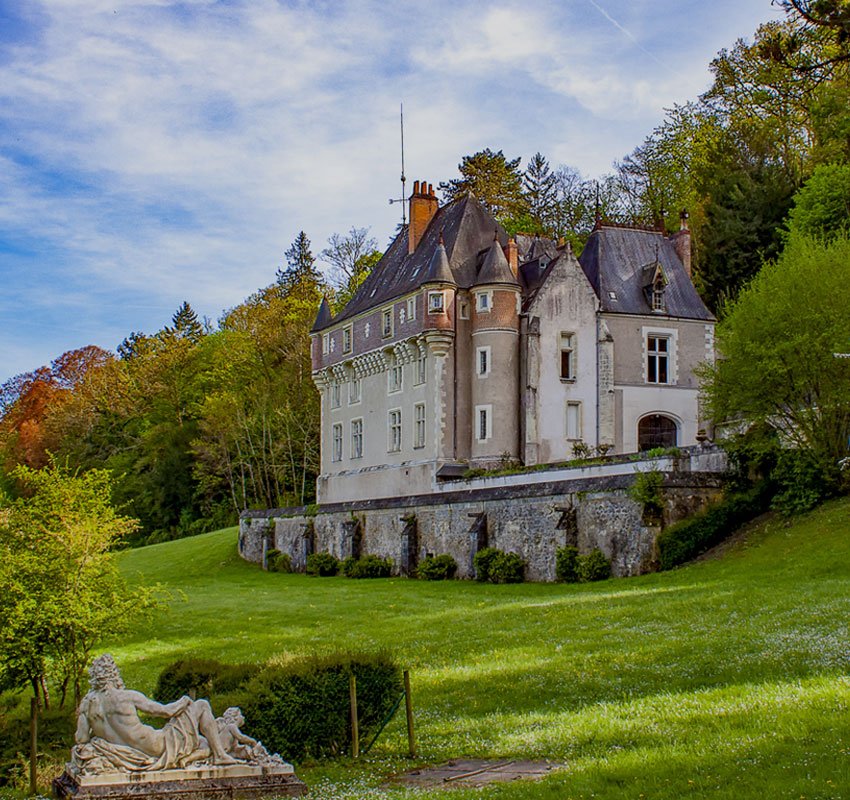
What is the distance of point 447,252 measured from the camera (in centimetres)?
4850

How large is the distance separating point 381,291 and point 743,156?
20339 millimetres

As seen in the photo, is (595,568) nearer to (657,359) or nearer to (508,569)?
(508,569)

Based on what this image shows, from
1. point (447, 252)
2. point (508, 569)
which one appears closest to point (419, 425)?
point (447, 252)

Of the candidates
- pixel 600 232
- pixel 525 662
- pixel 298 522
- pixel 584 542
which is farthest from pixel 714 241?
pixel 525 662

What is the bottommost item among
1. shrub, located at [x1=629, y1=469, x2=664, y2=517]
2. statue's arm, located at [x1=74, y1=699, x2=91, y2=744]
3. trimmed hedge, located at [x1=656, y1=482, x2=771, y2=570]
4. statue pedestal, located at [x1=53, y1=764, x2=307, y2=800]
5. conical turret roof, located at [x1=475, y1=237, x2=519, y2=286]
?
statue pedestal, located at [x1=53, y1=764, x2=307, y2=800]

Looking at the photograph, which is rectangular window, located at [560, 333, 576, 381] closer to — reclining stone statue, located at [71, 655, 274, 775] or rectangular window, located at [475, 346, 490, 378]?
rectangular window, located at [475, 346, 490, 378]

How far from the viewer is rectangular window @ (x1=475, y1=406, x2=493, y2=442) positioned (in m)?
46.0

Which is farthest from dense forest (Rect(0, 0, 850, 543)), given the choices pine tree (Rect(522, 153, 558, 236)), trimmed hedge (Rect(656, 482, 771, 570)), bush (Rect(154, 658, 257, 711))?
bush (Rect(154, 658, 257, 711))

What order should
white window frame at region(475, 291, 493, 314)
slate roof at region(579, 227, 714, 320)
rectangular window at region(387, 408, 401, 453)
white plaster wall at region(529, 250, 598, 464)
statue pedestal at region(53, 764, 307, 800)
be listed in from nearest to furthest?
statue pedestal at region(53, 764, 307, 800) < white plaster wall at region(529, 250, 598, 464) < white window frame at region(475, 291, 493, 314) < slate roof at region(579, 227, 714, 320) < rectangular window at region(387, 408, 401, 453)

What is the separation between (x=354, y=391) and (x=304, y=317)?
12501 mm

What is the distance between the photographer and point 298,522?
4875cm

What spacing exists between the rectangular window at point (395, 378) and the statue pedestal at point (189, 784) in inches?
1533

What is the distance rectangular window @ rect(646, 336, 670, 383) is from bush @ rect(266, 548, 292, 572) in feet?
54.3

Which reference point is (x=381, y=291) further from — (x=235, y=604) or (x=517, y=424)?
(x=235, y=604)
